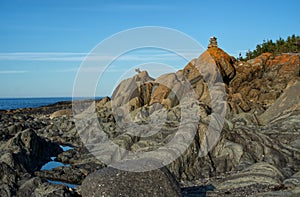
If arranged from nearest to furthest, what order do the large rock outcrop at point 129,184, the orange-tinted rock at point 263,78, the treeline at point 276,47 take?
the large rock outcrop at point 129,184, the orange-tinted rock at point 263,78, the treeline at point 276,47

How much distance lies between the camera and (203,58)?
1970 inches

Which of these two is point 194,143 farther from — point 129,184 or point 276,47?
point 276,47

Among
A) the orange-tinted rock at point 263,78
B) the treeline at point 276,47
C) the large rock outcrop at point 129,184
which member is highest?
the treeline at point 276,47

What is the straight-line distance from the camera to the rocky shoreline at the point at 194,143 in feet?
44.6

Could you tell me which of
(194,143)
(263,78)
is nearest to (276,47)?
(263,78)

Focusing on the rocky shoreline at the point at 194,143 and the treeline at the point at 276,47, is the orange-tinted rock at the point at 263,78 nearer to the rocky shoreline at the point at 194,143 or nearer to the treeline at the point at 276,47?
the rocky shoreline at the point at 194,143

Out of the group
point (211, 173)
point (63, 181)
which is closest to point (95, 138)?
point (63, 181)

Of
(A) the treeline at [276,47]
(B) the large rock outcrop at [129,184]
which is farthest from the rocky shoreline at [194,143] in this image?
(A) the treeline at [276,47]

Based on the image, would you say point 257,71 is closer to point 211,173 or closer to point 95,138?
point 95,138

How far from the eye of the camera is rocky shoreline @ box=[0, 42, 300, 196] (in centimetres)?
1360

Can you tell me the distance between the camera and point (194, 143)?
2295 centimetres

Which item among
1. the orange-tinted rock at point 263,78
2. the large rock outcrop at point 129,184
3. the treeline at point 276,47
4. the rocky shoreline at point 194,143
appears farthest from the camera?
the treeline at point 276,47

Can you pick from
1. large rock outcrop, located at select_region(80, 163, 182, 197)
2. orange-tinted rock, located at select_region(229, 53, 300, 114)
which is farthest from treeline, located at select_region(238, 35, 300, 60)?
large rock outcrop, located at select_region(80, 163, 182, 197)

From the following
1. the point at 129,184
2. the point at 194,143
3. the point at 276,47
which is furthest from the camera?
the point at 276,47
